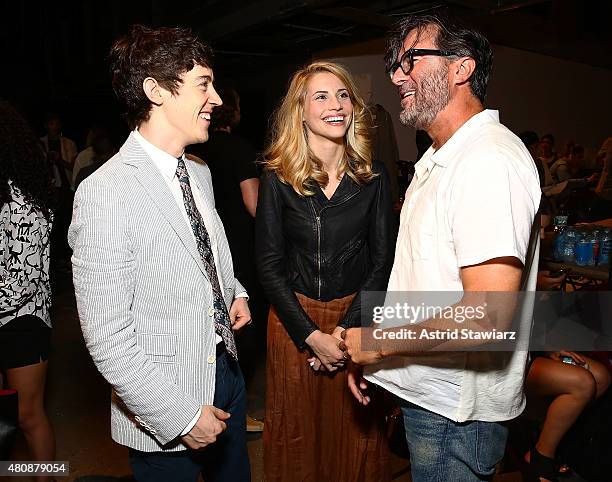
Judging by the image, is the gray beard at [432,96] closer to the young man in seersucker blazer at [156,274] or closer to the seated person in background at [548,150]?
the young man in seersucker blazer at [156,274]

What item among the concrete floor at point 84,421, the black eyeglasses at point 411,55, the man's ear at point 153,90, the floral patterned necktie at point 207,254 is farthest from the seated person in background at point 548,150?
the man's ear at point 153,90

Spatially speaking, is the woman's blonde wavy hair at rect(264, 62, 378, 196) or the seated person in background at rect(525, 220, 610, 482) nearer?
the woman's blonde wavy hair at rect(264, 62, 378, 196)

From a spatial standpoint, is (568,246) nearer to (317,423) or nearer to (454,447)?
(317,423)

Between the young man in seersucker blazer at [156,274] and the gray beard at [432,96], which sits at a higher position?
the gray beard at [432,96]

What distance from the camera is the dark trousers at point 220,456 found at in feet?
5.01

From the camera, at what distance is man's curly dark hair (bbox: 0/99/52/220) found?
2.19m

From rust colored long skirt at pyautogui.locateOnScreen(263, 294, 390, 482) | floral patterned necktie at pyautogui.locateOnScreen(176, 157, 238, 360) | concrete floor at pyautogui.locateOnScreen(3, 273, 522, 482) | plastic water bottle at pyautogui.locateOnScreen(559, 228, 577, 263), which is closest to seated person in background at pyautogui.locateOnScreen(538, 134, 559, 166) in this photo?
plastic water bottle at pyautogui.locateOnScreen(559, 228, 577, 263)

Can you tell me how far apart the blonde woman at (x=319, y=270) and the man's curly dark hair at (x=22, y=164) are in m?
0.90

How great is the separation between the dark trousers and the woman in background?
920 mm

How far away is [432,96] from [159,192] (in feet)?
2.56

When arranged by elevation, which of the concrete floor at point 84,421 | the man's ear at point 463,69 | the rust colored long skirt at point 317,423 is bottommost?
the concrete floor at point 84,421

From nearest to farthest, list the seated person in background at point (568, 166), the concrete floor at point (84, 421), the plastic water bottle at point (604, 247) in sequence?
1. the concrete floor at point (84, 421)
2. the plastic water bottle at point (604, 247)
3. the seated person in background at point (568, 166)

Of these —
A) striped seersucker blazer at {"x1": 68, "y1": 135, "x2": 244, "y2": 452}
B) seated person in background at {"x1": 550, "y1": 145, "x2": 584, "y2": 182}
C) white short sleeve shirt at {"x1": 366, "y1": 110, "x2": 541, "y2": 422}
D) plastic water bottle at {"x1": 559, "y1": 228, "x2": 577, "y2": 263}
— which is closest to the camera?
white short sleeve shirt at {"x1": 366, "y1": 110, "x2": 541, "y2": 422}

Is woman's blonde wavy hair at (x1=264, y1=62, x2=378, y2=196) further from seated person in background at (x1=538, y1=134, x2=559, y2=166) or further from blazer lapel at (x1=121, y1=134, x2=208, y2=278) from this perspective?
seated person in background at (x1=538, y1=134, x2=559, y2=166)
